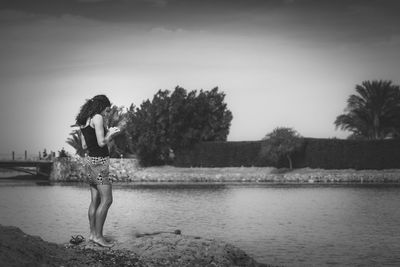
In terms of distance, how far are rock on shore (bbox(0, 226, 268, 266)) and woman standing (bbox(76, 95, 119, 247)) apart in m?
0.49

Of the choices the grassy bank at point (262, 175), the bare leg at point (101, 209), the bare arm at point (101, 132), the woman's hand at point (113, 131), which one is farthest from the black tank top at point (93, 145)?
the grassy bank at point (262, 175)

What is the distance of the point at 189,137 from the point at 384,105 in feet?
57.8

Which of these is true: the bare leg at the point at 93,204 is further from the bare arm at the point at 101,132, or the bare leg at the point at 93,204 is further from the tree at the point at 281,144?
the tree at the point at 281,144

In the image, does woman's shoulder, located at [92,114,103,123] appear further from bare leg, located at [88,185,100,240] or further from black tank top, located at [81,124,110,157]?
bare leg, located at [88,185,100,240]

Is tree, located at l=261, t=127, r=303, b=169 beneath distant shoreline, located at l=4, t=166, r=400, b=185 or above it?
above

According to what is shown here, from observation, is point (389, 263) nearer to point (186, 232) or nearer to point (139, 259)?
point (139, 259)

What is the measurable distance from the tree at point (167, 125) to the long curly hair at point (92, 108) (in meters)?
45.4

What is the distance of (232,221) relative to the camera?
744 inches

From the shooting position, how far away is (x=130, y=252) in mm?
9617

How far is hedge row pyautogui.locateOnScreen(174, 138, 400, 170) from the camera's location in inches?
1783

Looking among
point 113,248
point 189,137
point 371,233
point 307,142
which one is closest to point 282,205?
point 371,233

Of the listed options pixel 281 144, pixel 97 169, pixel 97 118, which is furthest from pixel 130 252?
pixel 281 144

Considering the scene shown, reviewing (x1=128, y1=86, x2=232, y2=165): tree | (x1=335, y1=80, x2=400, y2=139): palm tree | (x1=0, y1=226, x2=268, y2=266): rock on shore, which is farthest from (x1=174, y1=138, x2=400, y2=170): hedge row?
(x1=0, y1=226, x2=268, y2=266): rock on shore

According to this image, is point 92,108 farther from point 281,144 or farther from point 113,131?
point 281,144
